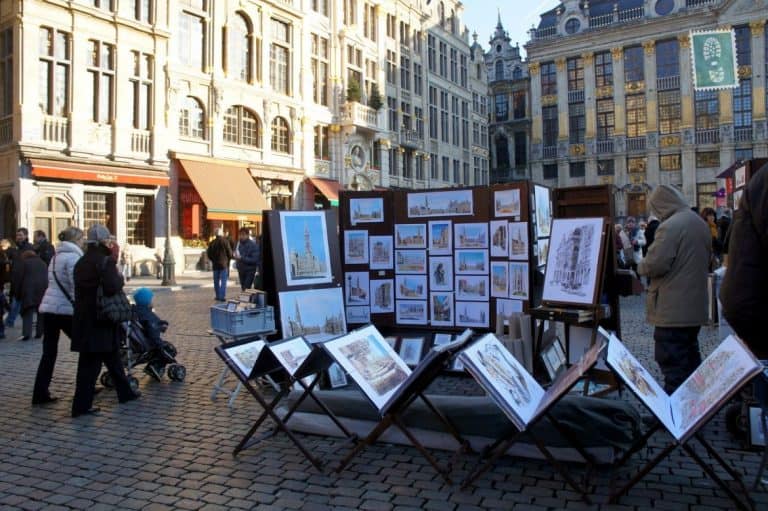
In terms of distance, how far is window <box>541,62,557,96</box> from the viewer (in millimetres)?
52094

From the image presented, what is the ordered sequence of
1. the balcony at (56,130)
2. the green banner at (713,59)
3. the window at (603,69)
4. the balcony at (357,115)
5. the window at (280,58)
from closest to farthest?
the green banner at (713,59), the balcony at (56,130), the window at (280,58), the balcony at (357,115), the window at (603,69)

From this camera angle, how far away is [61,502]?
4129 millimetres

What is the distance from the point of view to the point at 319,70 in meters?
32.6

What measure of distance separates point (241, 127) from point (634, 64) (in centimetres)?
3425

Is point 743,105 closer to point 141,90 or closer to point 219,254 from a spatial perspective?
point 141,90

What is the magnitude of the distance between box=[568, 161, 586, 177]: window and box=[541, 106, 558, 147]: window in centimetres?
242

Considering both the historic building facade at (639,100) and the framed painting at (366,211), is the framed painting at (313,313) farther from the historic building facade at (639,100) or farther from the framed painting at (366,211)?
the historic building facade at (639,100)

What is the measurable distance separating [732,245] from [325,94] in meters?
31.6

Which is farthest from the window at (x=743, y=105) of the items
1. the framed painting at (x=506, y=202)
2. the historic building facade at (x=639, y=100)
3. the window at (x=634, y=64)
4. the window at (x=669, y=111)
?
the framed painting at (x=506, y=202)

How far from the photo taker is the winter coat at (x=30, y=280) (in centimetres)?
1066

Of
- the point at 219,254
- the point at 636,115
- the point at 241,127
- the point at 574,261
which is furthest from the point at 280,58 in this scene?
the point at 636,115

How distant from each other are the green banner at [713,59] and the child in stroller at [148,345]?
11471 mm

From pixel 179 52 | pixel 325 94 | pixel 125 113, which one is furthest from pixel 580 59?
pixel 125 113

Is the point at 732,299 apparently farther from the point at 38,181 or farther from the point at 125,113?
the point at 125,113
